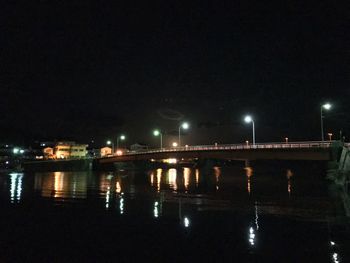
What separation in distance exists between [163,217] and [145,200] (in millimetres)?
11962

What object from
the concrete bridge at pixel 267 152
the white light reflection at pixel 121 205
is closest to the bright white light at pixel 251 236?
the white light reflection at pixel 121 205

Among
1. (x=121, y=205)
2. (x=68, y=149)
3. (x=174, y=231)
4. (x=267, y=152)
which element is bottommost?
(x=174, y=231)

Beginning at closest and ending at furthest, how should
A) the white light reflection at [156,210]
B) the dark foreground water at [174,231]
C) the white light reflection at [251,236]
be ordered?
the dark foreground water at [174,231] < the white light reflection at [251,236] < the white light reflection at [156,210]

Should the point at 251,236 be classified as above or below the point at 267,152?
below

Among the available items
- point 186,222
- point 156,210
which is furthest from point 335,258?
point 156,210

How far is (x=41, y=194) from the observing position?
4684cm

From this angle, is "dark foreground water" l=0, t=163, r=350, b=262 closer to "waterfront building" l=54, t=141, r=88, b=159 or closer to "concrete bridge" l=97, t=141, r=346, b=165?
"concrete bridge" l=97, t=141, r=346, b=165

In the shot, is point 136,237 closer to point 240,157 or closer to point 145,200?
point 145,200

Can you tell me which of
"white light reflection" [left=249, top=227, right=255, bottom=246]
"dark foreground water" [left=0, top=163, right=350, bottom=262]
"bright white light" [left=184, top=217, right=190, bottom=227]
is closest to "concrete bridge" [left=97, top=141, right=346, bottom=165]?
"dark foreground water" [left=0, top=163, right=350, bottom=262]

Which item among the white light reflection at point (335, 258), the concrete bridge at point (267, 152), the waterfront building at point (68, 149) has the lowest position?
the white light reflection at point (335, 258)

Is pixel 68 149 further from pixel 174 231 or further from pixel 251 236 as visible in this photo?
pixel 251 236

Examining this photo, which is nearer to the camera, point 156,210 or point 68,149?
point 156,210

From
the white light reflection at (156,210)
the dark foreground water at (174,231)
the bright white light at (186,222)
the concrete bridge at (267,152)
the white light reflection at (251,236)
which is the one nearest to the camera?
the dark foreground water at (174,231)

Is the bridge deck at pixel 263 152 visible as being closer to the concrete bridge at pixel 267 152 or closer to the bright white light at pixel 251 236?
the concrete bridge at pixel 267 152
